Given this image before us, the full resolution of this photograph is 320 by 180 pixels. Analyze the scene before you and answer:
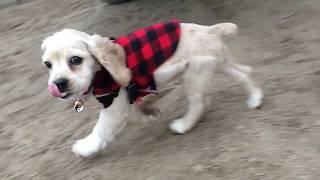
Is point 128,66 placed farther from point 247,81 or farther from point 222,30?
point 247,81

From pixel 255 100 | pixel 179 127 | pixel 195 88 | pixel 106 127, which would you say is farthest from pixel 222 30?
pixel 106 127

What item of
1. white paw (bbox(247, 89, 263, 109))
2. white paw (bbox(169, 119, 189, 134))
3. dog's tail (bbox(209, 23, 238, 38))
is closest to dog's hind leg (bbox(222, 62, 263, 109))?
white paw (bbox(247, 89, 263, 109))

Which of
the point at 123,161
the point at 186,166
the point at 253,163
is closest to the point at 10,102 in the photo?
the point at 123,161

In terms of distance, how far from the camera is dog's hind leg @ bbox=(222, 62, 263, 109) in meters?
3.12

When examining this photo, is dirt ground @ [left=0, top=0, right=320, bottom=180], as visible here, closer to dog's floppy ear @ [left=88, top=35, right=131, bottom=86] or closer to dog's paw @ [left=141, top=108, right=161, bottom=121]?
dog's paw @ [left=141, top=108, right=161, bottom=121]

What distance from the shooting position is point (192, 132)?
9.96 ft

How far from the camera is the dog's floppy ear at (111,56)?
2.60 metres

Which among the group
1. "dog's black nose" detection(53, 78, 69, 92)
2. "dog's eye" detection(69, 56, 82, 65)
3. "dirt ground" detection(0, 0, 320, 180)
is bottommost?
"dirt ground" detection(0, 0, 320, 180)

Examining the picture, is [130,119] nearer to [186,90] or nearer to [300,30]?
[186,90]

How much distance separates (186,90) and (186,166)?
1.37ft

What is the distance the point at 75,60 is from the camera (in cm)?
255

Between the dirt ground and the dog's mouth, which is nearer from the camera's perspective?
the dog's mouth

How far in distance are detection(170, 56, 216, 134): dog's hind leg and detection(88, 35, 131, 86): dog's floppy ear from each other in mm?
361

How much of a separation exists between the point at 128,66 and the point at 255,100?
0.78m
